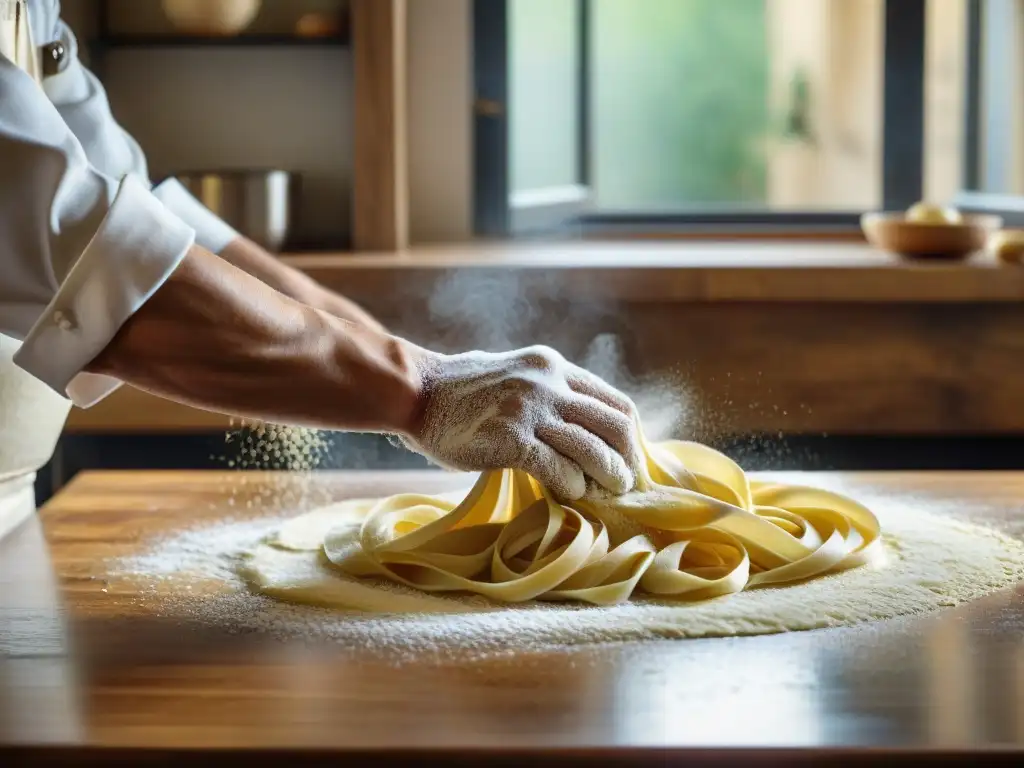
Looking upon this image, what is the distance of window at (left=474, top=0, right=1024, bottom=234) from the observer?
3117 mm

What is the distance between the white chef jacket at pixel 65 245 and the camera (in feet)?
3.55

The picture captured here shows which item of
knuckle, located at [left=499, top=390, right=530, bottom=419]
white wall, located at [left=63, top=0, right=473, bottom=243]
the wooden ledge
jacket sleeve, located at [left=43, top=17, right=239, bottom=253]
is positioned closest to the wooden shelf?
white wall, located at [left=63, top=0, right=473, bottom=243]

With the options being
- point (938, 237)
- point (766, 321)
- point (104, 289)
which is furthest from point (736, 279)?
point (104, 289)

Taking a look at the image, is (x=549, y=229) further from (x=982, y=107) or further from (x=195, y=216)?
(x=195, y=216)

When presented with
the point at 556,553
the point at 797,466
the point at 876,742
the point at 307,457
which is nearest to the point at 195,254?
the point at 556,553

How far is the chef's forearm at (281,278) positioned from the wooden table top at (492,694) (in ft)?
1.98

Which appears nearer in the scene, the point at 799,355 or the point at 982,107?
the point at 799,355

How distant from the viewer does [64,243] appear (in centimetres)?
112

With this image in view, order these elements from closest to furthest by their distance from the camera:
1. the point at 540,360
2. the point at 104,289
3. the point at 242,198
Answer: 1. the point at 104,289
2. the point at 540,360
3. the point at 242,198

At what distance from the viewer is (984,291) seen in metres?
2.45

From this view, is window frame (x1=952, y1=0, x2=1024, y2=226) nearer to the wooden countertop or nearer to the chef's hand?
the wooden countertop

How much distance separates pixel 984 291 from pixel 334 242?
136cm

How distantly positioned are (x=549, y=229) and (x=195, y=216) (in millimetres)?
1577

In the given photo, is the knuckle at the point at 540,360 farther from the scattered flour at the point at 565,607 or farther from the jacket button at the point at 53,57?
the jacket button at the point at 53,57
